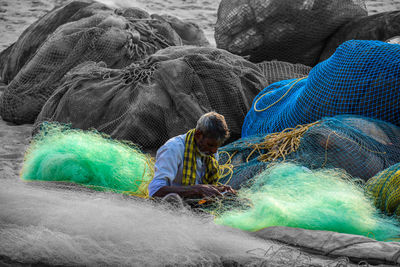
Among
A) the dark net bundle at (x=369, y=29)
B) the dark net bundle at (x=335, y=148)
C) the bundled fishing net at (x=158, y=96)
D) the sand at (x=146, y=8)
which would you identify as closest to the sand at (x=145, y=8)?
the sand at (x=146, y=8)

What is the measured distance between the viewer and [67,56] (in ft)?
18.7

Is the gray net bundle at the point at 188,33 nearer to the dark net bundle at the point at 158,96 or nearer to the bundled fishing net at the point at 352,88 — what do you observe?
the dark net bundle at the point at 158,96

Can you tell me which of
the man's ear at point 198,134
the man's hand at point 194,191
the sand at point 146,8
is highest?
the man's ear at point 198,134

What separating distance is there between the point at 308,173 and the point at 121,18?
155 inches

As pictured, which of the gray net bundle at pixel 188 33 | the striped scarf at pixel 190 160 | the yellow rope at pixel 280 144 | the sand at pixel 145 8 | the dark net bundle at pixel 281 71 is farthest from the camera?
the sand at pixel 145 8

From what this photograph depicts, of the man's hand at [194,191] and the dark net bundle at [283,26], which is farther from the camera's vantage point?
the dark net bundle at [283,26]

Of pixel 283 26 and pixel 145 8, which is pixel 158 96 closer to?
pixel 283 26

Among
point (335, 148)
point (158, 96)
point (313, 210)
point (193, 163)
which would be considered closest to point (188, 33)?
point (158, 96)

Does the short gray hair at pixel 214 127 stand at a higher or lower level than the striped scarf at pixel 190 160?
higher

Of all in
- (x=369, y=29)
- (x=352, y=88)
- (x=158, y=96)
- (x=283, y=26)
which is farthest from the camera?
(x=283, y=26)

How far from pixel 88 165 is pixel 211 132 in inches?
37.2

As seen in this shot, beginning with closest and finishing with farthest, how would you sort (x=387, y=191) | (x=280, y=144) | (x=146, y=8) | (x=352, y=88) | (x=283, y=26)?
(x=387, y=191) → (x=280, y=144) → (x=352, y=88) → (x=283, y=26) → (x=146, y=8)

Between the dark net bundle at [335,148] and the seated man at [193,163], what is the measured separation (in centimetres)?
35

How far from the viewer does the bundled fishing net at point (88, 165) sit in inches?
126
